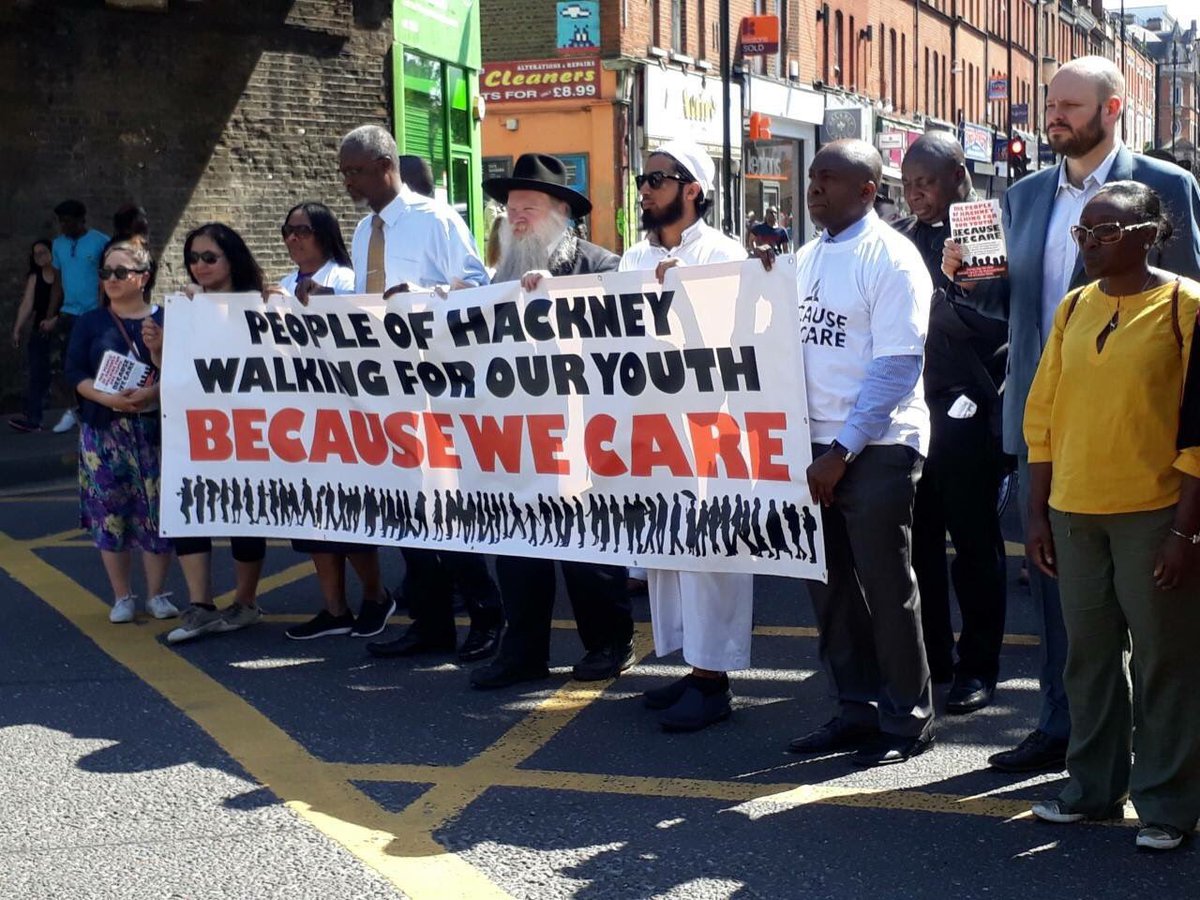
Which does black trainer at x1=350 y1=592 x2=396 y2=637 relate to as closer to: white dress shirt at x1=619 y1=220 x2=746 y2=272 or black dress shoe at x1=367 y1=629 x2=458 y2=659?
black dress shoe at x1=367 y1=629 x2=458 y2=659

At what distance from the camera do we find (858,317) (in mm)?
4848

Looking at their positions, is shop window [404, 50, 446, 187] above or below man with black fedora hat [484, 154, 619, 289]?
above

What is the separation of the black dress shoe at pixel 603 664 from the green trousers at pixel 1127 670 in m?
2.12

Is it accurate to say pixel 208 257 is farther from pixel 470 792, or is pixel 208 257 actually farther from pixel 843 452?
pixel 843 452

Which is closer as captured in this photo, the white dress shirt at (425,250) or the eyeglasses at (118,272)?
the white dress shirt at (425,250)

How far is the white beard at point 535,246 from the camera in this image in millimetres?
6004

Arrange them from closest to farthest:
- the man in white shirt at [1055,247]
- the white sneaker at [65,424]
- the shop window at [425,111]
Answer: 1. the man in white shirt at [1055,247]
2. the white sneaker at [65,424]
3. the shop window at [425,111]

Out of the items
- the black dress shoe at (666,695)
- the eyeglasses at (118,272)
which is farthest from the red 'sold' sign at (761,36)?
the black dress shoe at (666,695)

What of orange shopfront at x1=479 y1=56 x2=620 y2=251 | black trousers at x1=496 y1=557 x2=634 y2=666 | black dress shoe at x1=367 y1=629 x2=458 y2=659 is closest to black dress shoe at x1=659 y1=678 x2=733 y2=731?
black trousers at x1=496 y1=557 x2=634 y2=666

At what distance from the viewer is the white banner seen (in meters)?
5.25

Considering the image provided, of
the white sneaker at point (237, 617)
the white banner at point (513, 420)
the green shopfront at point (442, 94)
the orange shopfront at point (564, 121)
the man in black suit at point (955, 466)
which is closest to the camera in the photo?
the white banner at point (513, 420)

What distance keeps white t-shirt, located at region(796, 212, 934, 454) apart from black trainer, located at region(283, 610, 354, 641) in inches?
103

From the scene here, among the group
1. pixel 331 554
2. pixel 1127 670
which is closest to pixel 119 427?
pixel 331 554

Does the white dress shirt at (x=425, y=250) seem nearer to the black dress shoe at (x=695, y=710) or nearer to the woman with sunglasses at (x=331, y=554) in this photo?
the woman with sunglasses at (x=331, y=554)
